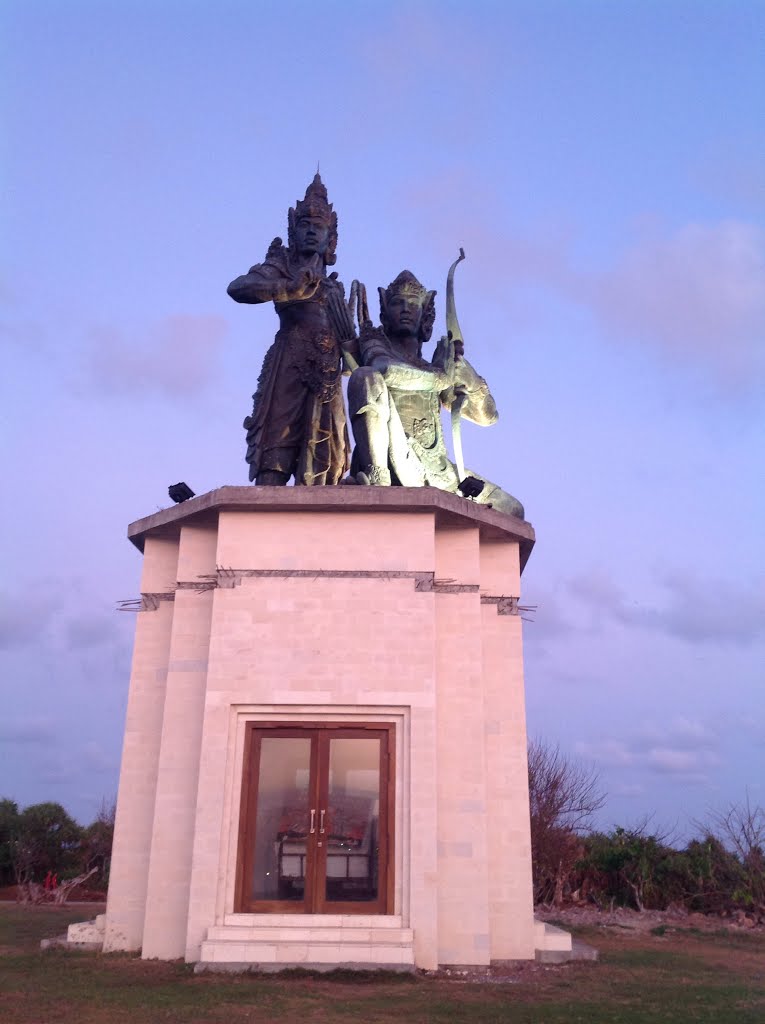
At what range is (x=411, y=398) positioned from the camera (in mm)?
14234

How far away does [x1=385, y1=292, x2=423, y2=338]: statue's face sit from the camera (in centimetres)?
1473

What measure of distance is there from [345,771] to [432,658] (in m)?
1.67

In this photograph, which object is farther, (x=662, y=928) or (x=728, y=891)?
(x=728, y=891)

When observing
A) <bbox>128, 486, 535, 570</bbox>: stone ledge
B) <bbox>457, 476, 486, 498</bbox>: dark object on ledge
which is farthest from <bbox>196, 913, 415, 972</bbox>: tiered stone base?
<bbox>457, 476, 486, 498</bbox>: dark object on ledge

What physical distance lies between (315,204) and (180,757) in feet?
28.4

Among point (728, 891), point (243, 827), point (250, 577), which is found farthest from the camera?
point (728, 891)

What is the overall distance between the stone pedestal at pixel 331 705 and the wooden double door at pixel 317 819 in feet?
0.45

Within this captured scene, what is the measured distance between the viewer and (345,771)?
10727 millimetres

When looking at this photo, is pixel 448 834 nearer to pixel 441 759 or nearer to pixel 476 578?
pixel 441 759

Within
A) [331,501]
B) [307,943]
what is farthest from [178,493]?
[307,943]

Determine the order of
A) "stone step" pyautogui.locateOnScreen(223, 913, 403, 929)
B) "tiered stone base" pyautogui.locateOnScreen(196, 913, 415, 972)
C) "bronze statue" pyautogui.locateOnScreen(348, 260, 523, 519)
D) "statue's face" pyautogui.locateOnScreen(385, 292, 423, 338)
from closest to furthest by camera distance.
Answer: "tiered stone base" pyautogui.locateOnScreen(196, 913, 415, 972)
"stone step" pyautogui.locateOnScreen(223, 913, 403, 929)
"bronze statue" pyautogui.locateOnScreen(348, 260, 523, 519)
"statue's face" pyautogui.locateOnScreen(385, 292, 423, 338)

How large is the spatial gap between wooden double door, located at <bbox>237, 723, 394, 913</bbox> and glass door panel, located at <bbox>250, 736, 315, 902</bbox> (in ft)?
0.04

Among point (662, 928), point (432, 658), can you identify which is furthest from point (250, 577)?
point (662, 928)

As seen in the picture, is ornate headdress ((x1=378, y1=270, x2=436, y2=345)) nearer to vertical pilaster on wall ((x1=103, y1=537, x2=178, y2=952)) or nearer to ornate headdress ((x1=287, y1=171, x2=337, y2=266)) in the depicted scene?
ornate headdress ((x1=287, y1=171, x2=337, y2=266))
